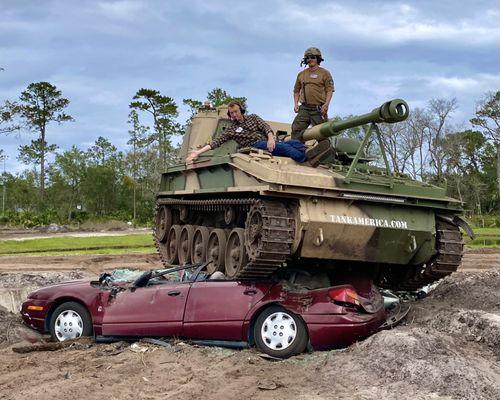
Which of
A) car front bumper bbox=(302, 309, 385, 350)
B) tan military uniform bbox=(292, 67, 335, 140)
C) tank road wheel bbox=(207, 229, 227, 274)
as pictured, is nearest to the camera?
car front bumper bbox=(302, 309, 385, 350)

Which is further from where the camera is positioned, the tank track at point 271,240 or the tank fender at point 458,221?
the tank fender at point 458,221

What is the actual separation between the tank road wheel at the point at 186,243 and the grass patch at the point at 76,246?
1111 cm

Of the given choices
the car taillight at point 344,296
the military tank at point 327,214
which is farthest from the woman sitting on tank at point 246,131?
the car taillight at point 344,296

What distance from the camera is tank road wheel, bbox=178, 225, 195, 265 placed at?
11.1 m

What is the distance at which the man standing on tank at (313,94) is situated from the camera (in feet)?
33.4

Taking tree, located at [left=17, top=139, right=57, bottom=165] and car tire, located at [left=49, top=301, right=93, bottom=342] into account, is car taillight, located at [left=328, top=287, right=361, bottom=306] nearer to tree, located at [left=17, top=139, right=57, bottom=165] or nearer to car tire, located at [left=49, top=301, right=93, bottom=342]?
car tire, located at [left=49, top=301, right=93, bottom=342]

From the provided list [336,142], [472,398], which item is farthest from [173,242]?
[472,398]

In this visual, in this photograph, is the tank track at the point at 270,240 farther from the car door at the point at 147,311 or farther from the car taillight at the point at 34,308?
the car taillight at the point at 34,308

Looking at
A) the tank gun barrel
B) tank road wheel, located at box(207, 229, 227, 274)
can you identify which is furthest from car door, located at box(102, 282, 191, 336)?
the tank gun barrel

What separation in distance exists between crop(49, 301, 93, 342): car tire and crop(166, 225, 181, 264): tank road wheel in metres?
3.13

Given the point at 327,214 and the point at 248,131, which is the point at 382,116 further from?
the point at 248,131

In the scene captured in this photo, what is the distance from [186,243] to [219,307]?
377 centimetres

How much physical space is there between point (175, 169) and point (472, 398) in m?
6.92

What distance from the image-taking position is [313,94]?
10164 mm
